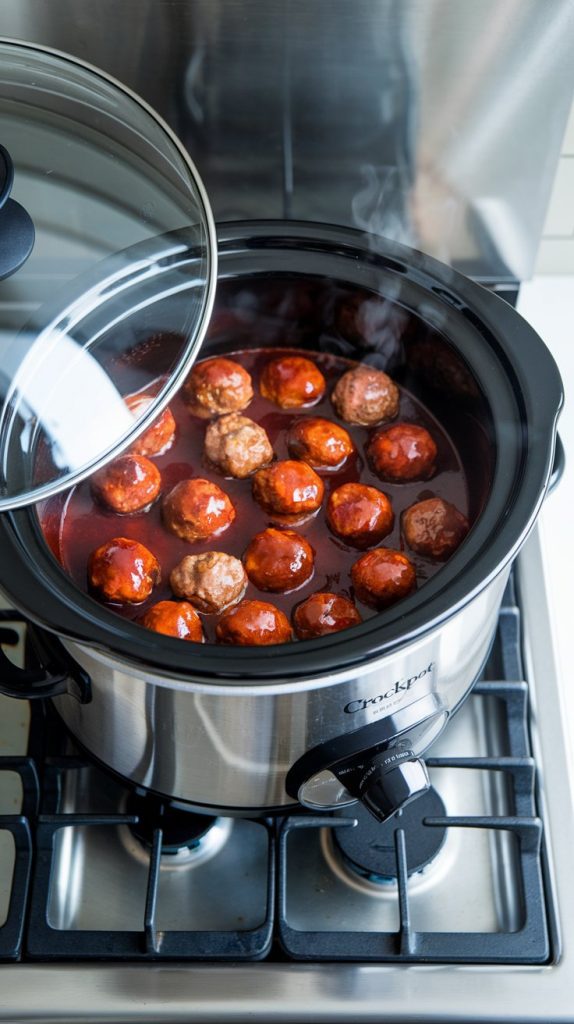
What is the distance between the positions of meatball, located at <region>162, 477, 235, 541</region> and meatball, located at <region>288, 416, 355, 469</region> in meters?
0.13

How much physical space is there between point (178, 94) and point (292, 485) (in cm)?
61

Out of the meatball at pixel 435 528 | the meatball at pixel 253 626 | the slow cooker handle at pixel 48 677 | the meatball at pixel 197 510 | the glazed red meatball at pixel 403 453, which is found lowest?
the slow cooker handle at pixel 48 677

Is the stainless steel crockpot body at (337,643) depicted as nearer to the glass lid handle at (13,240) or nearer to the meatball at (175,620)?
the meatball at (175,620)

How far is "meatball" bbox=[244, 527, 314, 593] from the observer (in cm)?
121

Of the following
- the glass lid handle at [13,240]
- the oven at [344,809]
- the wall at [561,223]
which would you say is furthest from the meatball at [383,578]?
the wall at [561,223]

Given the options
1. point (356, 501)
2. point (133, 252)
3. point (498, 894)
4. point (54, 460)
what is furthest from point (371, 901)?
point (133, 252)

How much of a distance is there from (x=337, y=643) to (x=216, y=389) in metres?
0.52

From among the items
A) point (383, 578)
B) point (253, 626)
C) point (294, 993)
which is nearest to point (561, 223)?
point (383, 578)

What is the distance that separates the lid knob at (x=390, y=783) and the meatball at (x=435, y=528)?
10.1 inches

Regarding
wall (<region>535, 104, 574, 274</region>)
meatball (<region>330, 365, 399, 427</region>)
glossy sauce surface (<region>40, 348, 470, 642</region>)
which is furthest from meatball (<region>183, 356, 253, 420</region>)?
wall (<region>535, 104, 574, 274</region>)

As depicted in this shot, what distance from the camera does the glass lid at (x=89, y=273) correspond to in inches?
43.4

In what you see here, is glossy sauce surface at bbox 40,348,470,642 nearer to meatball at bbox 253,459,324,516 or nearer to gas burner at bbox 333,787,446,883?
meatball at bbox 253,459,324,516

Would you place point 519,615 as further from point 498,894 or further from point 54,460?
point 54,460

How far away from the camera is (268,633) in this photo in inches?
44.6
